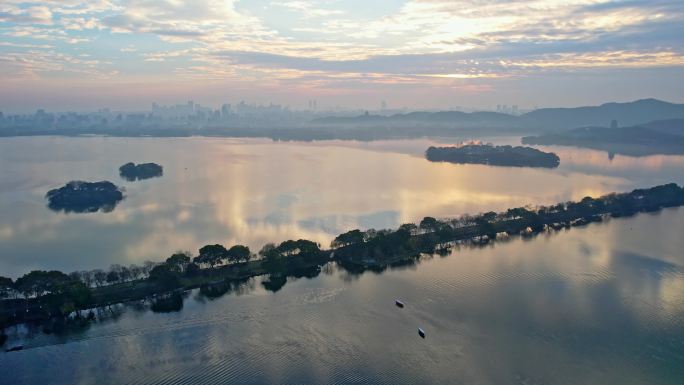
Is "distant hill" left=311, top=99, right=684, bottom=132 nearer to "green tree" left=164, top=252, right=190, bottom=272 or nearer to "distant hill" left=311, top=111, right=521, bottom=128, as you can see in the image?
"distant hill" left=311, top=111, right=521, bottom=128

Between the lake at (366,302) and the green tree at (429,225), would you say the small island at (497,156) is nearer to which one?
the lake at (366,302)

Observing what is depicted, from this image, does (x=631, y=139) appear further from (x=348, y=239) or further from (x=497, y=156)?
(x=348, y=239)

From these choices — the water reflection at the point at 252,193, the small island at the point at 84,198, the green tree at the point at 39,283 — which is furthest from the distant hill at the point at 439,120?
the green tree at the point at 39,283

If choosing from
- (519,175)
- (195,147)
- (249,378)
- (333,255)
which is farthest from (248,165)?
(249,378)

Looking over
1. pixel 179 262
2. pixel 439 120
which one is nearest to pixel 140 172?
pixel 179 262

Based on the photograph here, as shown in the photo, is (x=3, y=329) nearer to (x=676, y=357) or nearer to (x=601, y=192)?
(x=676, y=357)

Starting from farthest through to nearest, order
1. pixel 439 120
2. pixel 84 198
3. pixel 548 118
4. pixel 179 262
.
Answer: pixel 439 120 → pixel 548 118 → pixel 84 198 → pixel 179 262

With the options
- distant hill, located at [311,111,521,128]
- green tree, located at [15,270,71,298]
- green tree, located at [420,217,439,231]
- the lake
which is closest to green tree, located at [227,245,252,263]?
the lake
